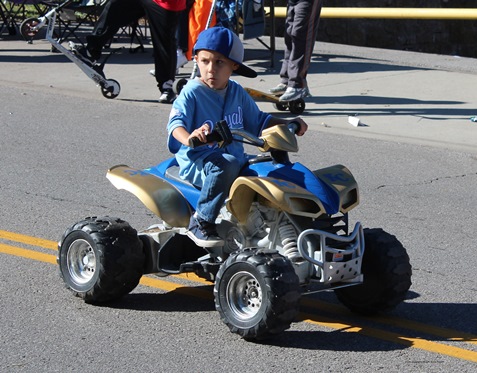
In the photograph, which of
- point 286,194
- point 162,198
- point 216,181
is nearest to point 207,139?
point 216,181

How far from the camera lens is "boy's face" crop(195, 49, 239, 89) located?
17.8ft

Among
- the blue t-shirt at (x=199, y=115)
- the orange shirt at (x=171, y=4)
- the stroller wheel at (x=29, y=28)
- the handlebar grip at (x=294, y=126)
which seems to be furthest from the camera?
the stroller wheel at (x=29, y=28)

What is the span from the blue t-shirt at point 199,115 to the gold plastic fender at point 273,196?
0.96 ft

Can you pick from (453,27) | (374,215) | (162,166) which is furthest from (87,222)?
(453,27)

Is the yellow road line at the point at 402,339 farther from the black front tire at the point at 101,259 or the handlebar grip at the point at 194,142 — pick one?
the handlebar grip at the point at 194,142

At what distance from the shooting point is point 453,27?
17906 millimetres

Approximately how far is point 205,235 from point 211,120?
0.62m

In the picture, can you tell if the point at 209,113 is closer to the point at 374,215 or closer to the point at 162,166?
the point at 162,166

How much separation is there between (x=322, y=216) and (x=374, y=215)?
2499mm

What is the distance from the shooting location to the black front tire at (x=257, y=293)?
4.81 metres

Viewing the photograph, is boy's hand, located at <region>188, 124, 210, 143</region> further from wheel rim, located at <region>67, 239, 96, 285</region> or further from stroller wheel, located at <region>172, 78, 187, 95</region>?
stroller wheel, located at <region>172, 78, 187, 95</region>

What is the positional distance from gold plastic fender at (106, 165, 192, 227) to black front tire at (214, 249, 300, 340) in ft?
1.66

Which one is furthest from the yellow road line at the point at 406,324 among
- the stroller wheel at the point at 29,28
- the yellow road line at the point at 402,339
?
the stroller wheel at the point at 29,28

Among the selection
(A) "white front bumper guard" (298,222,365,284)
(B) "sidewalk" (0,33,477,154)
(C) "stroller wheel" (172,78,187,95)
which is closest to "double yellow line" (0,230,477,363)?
(A) "white front bumper guard" (298,222,365,284)
